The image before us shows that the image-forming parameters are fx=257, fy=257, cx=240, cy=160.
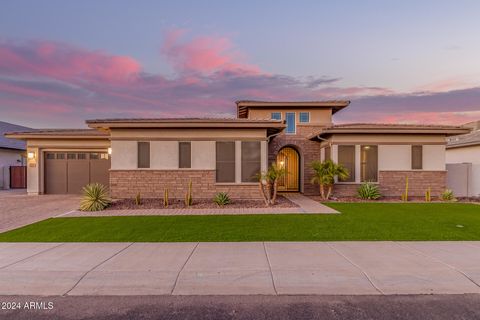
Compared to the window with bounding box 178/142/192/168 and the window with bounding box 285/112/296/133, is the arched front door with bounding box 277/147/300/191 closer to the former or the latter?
the window with bounding box 285/112/296/133

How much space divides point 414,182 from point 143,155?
49.6 ft

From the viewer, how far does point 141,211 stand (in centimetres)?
1076

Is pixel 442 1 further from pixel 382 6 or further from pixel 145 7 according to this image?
pixel 145 7

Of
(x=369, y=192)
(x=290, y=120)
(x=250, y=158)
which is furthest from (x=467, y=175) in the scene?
(x=250, y=158)

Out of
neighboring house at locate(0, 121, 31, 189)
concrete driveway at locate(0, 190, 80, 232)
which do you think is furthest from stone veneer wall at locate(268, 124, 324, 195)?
neighboring house at locate(0, 121, 31, 189)

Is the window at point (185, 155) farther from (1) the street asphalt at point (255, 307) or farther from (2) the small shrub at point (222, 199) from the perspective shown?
(1) the street asphalt at point (255, 307)

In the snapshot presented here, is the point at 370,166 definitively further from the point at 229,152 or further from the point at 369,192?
the point at 229,152

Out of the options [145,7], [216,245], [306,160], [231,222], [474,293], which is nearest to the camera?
[474,293]

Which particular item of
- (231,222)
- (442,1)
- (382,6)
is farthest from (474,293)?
(442,1)

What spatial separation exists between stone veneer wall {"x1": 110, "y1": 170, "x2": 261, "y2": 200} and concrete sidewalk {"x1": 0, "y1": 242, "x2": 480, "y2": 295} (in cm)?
701

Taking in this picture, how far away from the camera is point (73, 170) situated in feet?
55.0

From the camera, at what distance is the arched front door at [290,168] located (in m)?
19.0

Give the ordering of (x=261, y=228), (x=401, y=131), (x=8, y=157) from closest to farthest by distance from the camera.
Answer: (x=261, y=228) → (x=401, y=131) → (x=8, y=157)

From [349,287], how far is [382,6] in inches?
613
